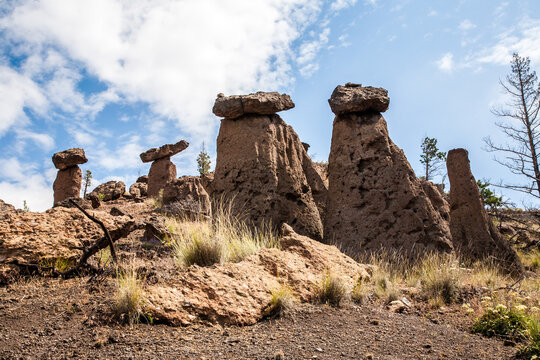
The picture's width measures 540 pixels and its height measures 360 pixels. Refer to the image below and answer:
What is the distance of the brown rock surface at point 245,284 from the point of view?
4566 mm

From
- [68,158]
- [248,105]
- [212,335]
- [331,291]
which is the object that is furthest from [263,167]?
[68,158]

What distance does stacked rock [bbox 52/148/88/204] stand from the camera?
1958 centimetres

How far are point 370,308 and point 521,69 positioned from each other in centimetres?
1437

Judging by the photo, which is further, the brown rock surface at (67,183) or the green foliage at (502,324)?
the brown rock surface at (67,183)

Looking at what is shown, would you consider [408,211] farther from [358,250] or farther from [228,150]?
[228,150]

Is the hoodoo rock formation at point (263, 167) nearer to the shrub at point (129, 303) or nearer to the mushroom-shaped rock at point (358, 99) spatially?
the mushroom-shaped rock at point (358, 99)

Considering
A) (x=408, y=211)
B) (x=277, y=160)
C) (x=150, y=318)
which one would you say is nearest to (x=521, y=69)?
(x=408, y=211)

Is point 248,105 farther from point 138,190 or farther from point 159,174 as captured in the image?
point 138,190

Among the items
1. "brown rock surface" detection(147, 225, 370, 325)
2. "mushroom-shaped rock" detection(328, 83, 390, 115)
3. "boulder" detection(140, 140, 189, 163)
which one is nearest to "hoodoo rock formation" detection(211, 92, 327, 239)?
"mushroom-shaped rock" detection(328, 83, 390, 115)

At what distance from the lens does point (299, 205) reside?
952 cm

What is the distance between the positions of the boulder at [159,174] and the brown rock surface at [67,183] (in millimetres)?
3603

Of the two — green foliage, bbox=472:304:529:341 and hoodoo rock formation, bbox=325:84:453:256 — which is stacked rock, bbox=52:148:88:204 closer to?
hoodoo rock formation, bbox=325:84:453:256

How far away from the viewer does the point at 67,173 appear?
2011 centimetres

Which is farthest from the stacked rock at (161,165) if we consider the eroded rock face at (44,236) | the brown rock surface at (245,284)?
the brown rock surface at (245,284)
